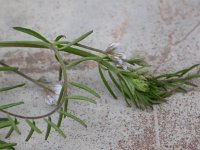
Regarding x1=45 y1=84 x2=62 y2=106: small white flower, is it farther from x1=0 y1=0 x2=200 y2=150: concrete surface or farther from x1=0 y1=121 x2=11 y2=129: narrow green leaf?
x1=0 y1=121 x2=11 y2=129: narrow green leaf

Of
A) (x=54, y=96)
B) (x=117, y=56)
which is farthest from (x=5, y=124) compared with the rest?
(x=117, y=56)

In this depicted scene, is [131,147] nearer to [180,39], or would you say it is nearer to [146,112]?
[146,112]

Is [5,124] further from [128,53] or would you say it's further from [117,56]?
[128,53]

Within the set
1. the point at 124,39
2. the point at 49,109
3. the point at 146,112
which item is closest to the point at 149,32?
the point at 124,39

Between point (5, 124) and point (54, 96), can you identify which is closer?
point (5, 124)

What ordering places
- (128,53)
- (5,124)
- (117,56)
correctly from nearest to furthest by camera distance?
(5,124) → (117,56) → (128,53)

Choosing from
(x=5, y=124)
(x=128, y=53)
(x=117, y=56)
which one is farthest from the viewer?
(x=128, y=53)

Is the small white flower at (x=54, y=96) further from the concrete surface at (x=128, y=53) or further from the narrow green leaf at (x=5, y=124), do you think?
the narrow green leaf at (x=5, y=124)
